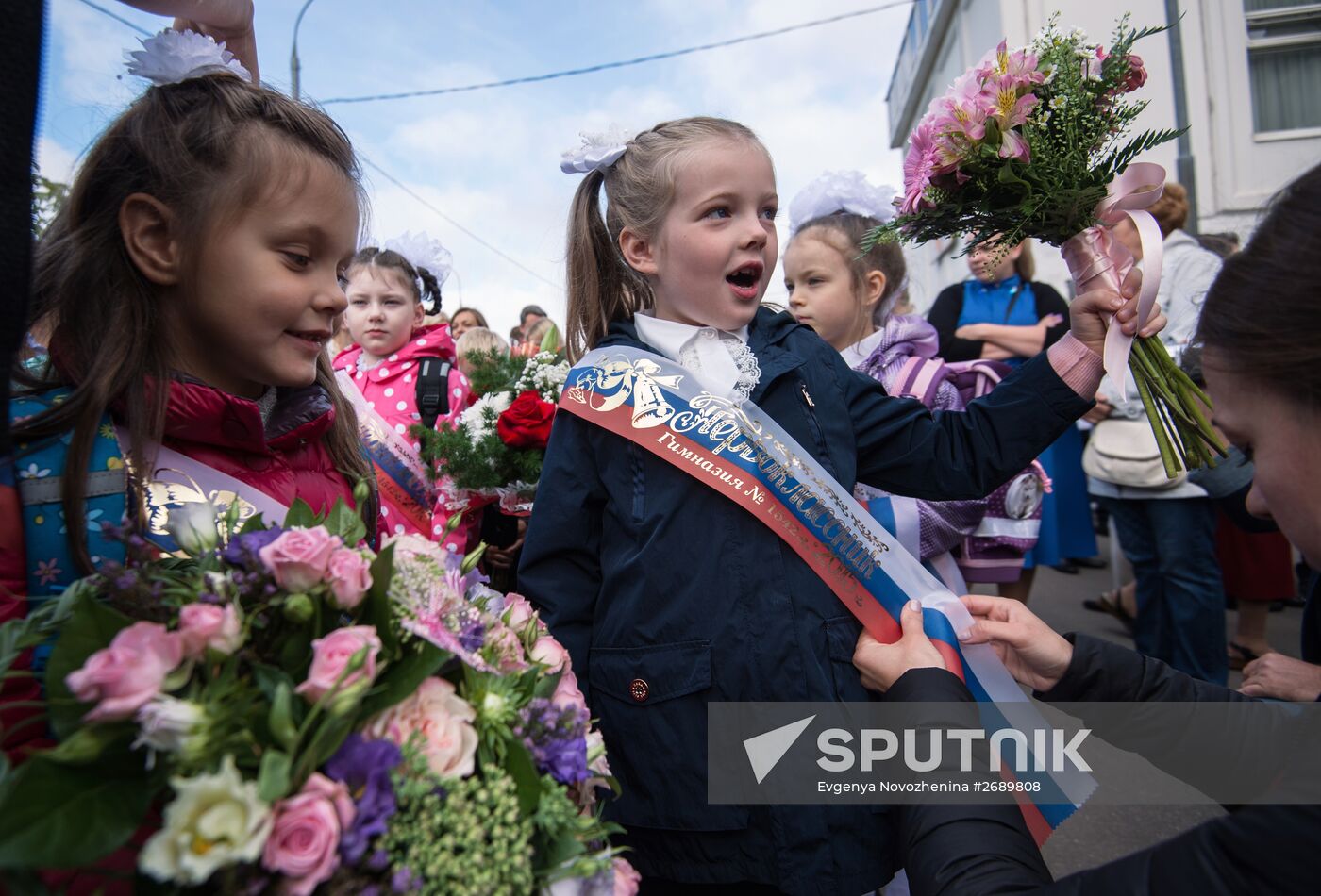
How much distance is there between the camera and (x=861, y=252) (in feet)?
10.8

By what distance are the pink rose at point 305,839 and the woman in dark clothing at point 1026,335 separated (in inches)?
188

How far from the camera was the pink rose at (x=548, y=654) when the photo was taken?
1.19 metres

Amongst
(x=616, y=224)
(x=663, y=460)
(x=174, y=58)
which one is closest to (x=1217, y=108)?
(x=616, y=224)

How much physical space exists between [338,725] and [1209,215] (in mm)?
12367

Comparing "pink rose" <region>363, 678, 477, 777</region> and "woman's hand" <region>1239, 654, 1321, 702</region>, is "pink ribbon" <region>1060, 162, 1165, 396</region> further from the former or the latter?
"pink rose" <region>363, 678, 477, 777</region>

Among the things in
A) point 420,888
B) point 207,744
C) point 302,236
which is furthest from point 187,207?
point 420,888

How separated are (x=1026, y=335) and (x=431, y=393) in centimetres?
344

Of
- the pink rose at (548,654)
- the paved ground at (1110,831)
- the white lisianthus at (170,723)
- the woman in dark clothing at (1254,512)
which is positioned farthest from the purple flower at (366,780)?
the paved ground at (1110,831)

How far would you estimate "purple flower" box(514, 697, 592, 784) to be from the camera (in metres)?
1.00

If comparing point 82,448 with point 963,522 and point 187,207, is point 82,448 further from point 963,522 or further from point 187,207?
point 963,522

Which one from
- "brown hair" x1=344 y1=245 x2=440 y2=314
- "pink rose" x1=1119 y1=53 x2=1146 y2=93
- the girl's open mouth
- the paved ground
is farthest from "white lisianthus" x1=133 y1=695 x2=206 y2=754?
"brown hair" x1=344 y1=245 x2=440 y2=314

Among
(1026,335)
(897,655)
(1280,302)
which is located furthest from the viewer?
(1026,335)

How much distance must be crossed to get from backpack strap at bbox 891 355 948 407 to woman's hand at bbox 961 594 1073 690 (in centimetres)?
150

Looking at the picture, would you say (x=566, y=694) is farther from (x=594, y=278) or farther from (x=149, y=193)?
(x=594, y=278)
